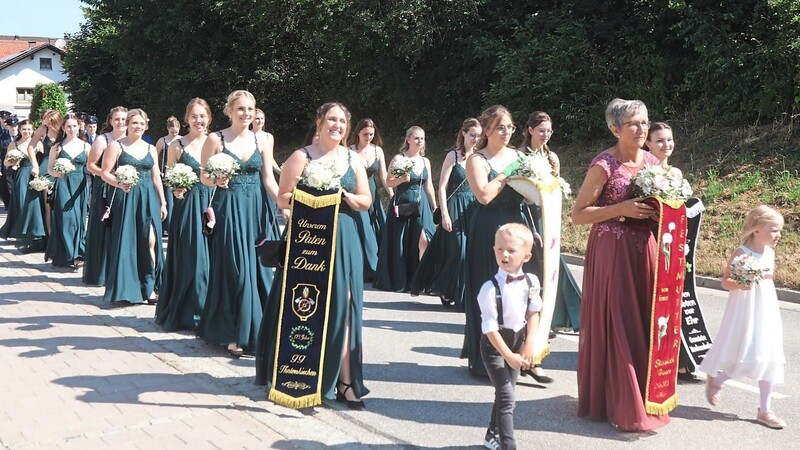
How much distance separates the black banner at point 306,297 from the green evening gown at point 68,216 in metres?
7.40

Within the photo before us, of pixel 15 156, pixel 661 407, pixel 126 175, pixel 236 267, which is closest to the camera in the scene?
pixel 661 407

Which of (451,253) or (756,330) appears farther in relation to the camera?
(451,253)

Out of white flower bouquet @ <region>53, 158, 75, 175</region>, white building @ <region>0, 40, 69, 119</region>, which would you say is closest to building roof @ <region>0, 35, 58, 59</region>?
white building @ <region>0, 40, 69, 119</region>

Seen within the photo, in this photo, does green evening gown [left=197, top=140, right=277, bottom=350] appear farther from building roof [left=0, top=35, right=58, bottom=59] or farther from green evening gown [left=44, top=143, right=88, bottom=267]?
building roof [left=0, top=35, right=58, bottom=59]

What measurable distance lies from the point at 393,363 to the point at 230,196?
2.01 meters

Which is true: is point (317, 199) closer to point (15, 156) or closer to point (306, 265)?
point (306, 265)

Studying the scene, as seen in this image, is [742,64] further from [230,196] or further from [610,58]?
[230,196]

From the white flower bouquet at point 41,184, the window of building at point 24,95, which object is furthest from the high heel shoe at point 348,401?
the window of building at point 24,95

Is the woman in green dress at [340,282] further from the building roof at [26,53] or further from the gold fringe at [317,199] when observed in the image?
the building roof at [26,53]

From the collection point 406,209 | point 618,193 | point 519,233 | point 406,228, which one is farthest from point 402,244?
point 519,233

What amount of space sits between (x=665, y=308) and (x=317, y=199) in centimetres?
232

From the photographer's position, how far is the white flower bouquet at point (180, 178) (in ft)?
26.7

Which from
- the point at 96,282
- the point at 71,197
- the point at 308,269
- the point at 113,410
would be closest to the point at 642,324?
the point at 308,269

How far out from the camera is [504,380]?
4.62 m
